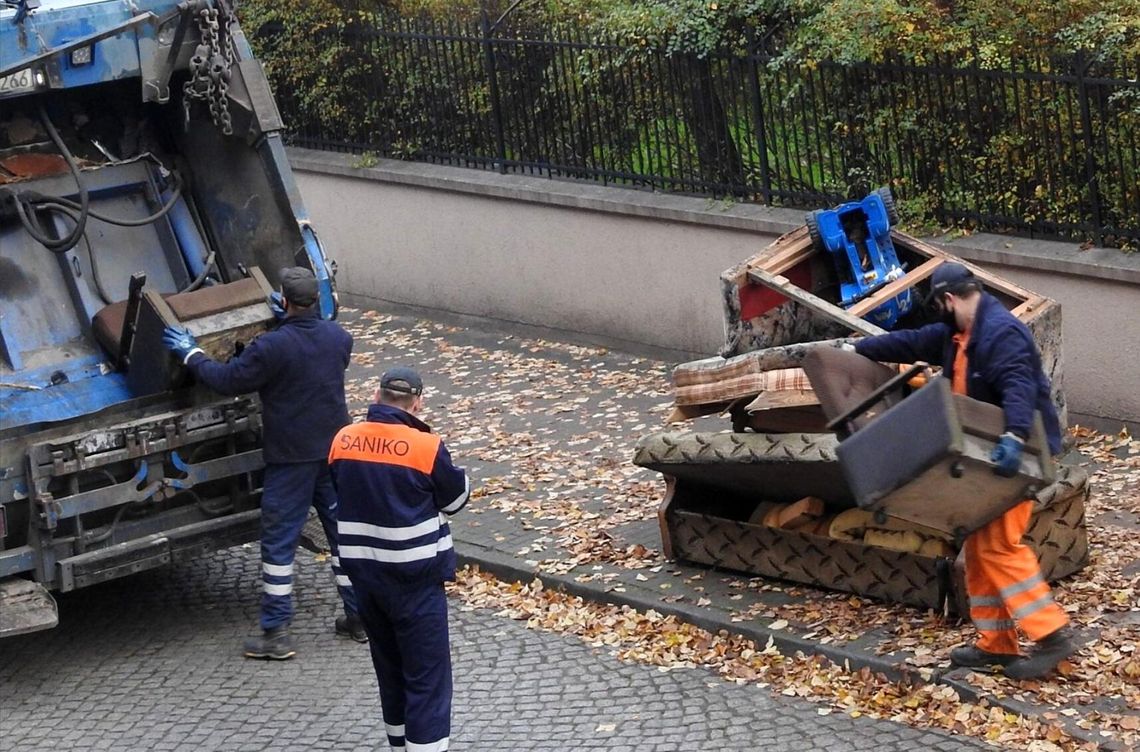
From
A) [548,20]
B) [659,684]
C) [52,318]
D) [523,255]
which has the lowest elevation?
[659,684]

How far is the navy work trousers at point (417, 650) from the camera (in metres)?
5.88

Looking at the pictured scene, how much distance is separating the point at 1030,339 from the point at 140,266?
4551 millimetres

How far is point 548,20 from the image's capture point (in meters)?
13.3

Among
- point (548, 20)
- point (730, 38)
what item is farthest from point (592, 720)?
point (548, 20)

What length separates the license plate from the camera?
7.86m

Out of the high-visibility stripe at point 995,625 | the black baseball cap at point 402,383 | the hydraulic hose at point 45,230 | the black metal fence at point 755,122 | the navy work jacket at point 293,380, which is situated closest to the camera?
the black baseball cap at point 402,383

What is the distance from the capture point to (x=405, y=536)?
5828mm

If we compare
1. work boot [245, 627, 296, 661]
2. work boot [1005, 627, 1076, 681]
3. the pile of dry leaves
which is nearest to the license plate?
work boot [245, 627, 296, 661]

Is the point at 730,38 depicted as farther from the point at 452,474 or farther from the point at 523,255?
the point at 452,474

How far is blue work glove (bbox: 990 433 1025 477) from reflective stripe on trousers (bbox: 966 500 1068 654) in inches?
11.9

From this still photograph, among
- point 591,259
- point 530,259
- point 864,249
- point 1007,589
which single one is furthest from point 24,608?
point 530,259

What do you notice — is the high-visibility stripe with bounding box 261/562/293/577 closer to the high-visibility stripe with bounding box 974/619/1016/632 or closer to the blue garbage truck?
the blue garbage truck

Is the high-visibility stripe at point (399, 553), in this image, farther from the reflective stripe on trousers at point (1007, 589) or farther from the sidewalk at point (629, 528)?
the reflective stripe on trousers at point (1007, 589)

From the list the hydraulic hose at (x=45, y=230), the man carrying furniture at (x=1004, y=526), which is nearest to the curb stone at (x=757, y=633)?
the man carrying furniture at (x=1004, y=526)
